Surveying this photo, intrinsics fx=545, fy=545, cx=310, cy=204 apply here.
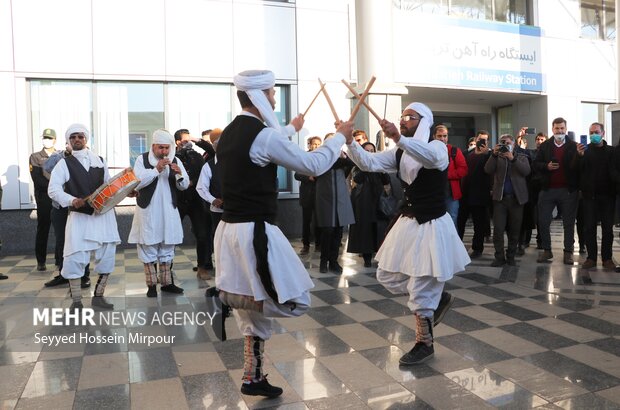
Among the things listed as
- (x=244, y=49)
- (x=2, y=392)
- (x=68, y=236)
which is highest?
(x=244, y=49)

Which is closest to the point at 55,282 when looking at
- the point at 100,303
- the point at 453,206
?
the point at 100,303

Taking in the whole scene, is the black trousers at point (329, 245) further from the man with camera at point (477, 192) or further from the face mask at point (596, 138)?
the face mask at point (596, 138)

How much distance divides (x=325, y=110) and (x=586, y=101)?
9099mm

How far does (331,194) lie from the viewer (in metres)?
7.69

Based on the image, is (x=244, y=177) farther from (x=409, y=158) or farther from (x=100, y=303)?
(x=100, y=303)

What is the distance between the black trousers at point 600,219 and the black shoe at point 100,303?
6.20 metres

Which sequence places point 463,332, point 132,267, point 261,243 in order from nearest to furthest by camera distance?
point 261,243, point 463,332, point 132,267

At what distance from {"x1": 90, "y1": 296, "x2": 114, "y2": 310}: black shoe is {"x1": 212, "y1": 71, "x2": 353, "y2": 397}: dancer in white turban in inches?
115

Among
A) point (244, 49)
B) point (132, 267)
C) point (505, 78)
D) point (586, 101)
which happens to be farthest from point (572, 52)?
point (132, 267)

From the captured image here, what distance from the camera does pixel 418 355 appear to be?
4016 millimetres

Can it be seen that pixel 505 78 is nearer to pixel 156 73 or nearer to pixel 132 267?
pixel 156 73

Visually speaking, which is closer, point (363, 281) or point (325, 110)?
point (363, 281)

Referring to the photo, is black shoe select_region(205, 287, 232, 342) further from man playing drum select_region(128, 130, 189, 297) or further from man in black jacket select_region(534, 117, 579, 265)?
man in black jacket select_region(534, 117, 579, 265)

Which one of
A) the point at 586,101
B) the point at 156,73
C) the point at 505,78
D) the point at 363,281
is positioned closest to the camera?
the point at 363,281
